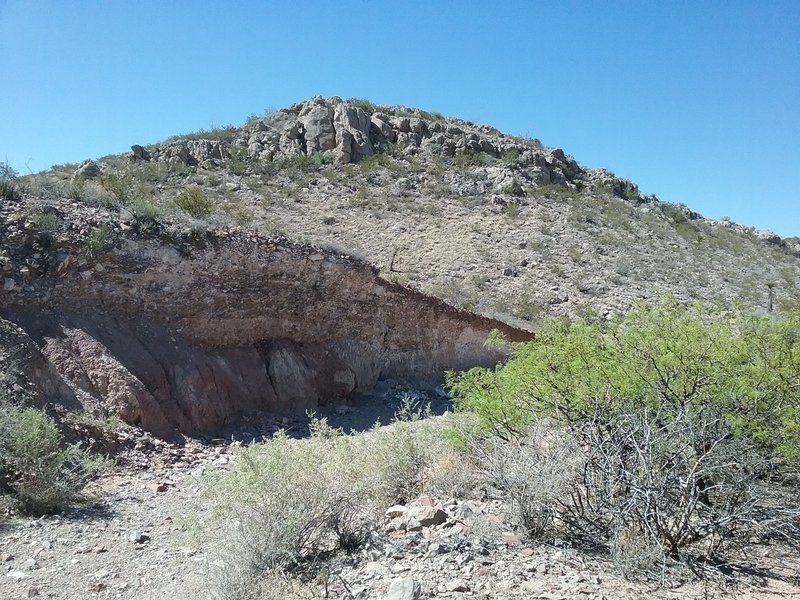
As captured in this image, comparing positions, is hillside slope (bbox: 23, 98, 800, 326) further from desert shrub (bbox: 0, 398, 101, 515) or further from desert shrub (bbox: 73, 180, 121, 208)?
desert shrub (bbox: 0, 398, 101, 515)

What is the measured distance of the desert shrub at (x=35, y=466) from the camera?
6.21 meters

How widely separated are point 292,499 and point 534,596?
200 cm

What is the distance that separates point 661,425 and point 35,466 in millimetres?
6463

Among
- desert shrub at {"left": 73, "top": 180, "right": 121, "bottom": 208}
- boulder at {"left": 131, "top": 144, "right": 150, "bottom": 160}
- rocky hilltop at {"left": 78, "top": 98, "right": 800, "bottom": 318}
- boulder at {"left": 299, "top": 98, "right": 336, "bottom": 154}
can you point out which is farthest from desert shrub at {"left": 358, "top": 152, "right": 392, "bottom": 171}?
desert shrub at {"left": 73, "top": 180, "right": 121, "bottom": 208}

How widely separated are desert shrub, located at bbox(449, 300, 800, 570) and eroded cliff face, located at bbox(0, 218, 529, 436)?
5.86 meters

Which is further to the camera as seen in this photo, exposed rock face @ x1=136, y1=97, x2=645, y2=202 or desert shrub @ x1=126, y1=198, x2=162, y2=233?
exposed rock face @ x1=136, y1=97, x2=645, y2=202

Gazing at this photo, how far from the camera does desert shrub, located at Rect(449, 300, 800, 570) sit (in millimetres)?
4215

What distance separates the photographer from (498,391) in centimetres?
636

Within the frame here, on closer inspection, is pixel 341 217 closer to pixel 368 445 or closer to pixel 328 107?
pixel 328 107

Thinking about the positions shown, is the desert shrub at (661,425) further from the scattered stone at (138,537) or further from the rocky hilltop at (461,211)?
the rocky hilltop at (461,211)

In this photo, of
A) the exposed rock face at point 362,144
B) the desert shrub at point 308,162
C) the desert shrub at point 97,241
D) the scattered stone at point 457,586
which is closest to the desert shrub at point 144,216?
the desert shrub at point 97,241

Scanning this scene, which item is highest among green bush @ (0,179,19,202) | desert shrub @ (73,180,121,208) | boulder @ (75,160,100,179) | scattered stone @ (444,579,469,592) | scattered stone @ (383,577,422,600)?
boulder @ (75,160,100,179)

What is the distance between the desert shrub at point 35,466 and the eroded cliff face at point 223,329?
167cm

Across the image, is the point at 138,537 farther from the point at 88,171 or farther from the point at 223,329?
the point at 88,171
